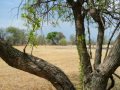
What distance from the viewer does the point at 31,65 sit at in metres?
6.07

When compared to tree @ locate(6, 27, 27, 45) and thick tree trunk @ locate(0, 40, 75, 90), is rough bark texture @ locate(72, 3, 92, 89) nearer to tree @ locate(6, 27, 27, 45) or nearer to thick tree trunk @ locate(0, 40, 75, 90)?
tree @ locate(6, 27, 27, 45)

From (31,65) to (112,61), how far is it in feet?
4.46

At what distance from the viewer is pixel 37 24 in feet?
20.4

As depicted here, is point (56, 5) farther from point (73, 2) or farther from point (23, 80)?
point (23, 80)

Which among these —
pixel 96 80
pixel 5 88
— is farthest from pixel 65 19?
pixel 96 80

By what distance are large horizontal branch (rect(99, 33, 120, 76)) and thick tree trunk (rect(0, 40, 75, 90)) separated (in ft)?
2.15

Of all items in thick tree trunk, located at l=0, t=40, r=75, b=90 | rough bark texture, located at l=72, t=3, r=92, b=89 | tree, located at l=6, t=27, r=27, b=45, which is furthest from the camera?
rough bark texture, located at l=72, t=3, r=92, b=89

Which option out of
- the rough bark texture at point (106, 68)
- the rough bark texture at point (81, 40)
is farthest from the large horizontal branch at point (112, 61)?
the rough bark texture at point (81, 40)

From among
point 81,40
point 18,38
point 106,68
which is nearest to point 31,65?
point 106,68

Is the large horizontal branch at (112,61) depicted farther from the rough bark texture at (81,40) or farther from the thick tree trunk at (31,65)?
the rough bark texture at (81,40)

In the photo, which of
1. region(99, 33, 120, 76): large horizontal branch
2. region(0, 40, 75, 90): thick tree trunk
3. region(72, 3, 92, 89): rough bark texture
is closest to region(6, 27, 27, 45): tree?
region(0, 40, 75, 90): thick tree trunk

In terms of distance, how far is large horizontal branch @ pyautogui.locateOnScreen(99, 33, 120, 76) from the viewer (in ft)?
20.6

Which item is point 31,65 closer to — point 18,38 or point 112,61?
point 112,61

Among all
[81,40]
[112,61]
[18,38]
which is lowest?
[18,38]
